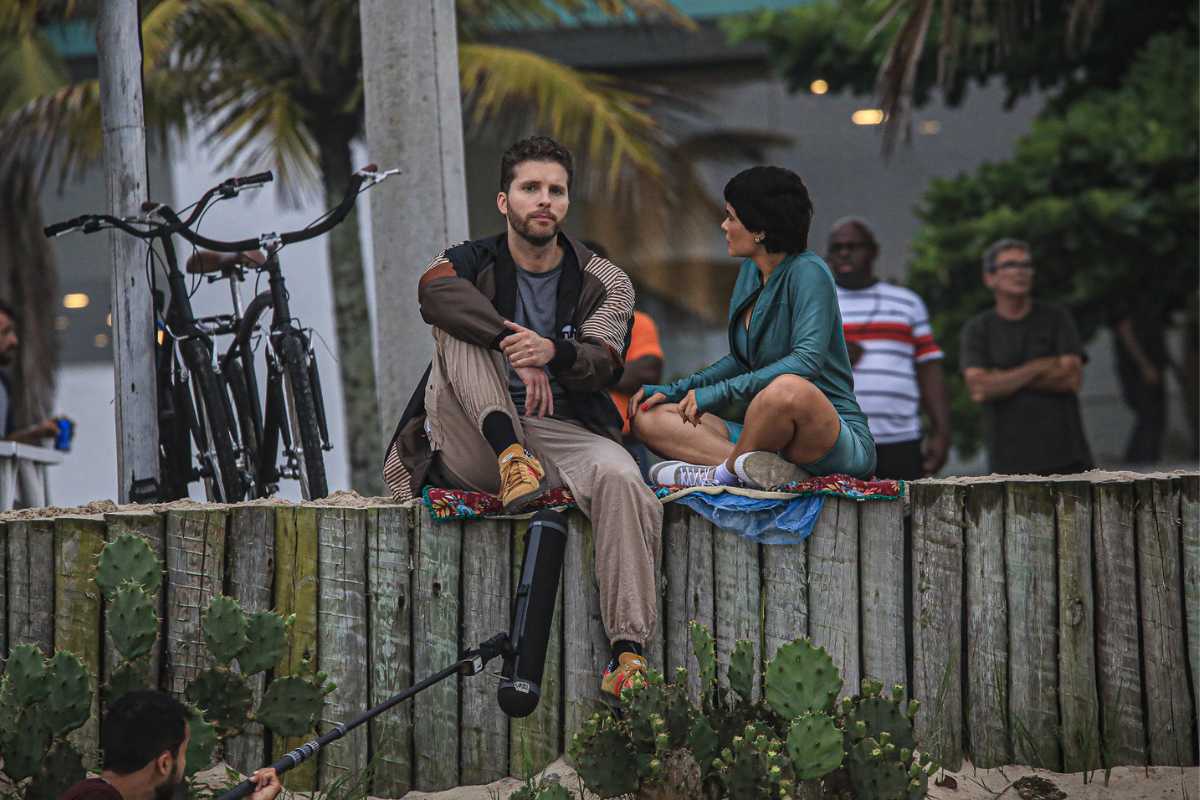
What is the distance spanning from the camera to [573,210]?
13.5 m

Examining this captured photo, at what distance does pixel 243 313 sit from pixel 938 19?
277 inches

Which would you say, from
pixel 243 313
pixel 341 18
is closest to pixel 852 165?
pixel 341 18

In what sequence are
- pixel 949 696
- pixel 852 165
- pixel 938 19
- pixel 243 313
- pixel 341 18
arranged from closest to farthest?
1. pixel 949 696
2. pixel 243 313
3. pixel 938 19
4. pixel 341 18
5. pixel 852 165

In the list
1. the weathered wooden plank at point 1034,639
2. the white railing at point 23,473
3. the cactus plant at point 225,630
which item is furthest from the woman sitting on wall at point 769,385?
the white railing at point 23,473

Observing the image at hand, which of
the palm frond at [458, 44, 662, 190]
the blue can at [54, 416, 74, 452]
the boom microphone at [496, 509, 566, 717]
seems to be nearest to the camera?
the boom microphone at [496, 509, 566, 717]

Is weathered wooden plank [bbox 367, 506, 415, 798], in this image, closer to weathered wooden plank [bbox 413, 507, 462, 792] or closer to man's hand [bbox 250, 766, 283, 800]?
weathered wooden plank [bbox 413, 507, 462, 792]

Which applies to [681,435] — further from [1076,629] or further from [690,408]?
[1076,629]

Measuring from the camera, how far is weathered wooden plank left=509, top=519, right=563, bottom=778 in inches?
185

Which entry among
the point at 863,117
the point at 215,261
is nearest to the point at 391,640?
the point at 215,261

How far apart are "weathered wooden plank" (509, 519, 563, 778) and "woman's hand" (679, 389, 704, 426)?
608 millimetres

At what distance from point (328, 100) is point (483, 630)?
8.56 metres

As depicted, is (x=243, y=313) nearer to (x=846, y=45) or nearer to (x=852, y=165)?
(x=846, y=45)

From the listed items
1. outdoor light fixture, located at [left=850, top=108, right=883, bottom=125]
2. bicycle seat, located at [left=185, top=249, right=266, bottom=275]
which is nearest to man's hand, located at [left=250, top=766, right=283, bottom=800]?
bicycle seat, located at [left=185, top=249, right=266, bottom=275]

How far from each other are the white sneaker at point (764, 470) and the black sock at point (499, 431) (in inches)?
26.0
